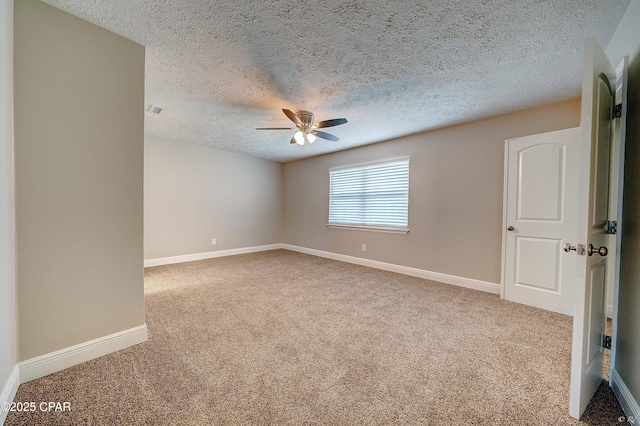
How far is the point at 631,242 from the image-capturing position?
131 cm

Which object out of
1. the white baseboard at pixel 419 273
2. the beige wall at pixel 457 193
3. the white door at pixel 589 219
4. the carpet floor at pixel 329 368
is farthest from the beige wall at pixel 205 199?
the white door at pixel 589 219

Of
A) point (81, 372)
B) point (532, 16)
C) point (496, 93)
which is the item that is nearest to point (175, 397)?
point (81, 372)

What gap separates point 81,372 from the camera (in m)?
1.58

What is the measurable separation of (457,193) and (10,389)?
177 inches

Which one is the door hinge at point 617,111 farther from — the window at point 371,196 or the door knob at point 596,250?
the window at point 371,196

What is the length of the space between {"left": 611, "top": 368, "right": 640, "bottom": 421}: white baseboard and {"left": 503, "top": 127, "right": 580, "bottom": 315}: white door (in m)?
1.35

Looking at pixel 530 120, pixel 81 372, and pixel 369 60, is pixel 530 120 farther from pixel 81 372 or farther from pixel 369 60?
pixel 81 372

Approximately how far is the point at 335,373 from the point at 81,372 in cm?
168

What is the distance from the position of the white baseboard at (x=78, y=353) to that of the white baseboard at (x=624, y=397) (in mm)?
3085

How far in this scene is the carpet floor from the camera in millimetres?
1283

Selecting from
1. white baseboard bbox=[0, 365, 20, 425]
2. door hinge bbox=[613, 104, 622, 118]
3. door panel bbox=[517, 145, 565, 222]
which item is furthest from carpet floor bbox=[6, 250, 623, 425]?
door hinge bbox=[613, 104, 622, 118]

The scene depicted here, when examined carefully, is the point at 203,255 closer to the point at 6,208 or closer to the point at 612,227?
the point at 6,208

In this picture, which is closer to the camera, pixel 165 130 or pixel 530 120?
pixel 530 120

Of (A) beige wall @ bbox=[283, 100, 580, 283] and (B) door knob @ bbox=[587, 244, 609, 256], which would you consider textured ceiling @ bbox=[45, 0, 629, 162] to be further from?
(B) door knob @ bbox=[587, 244, 609, 256]
